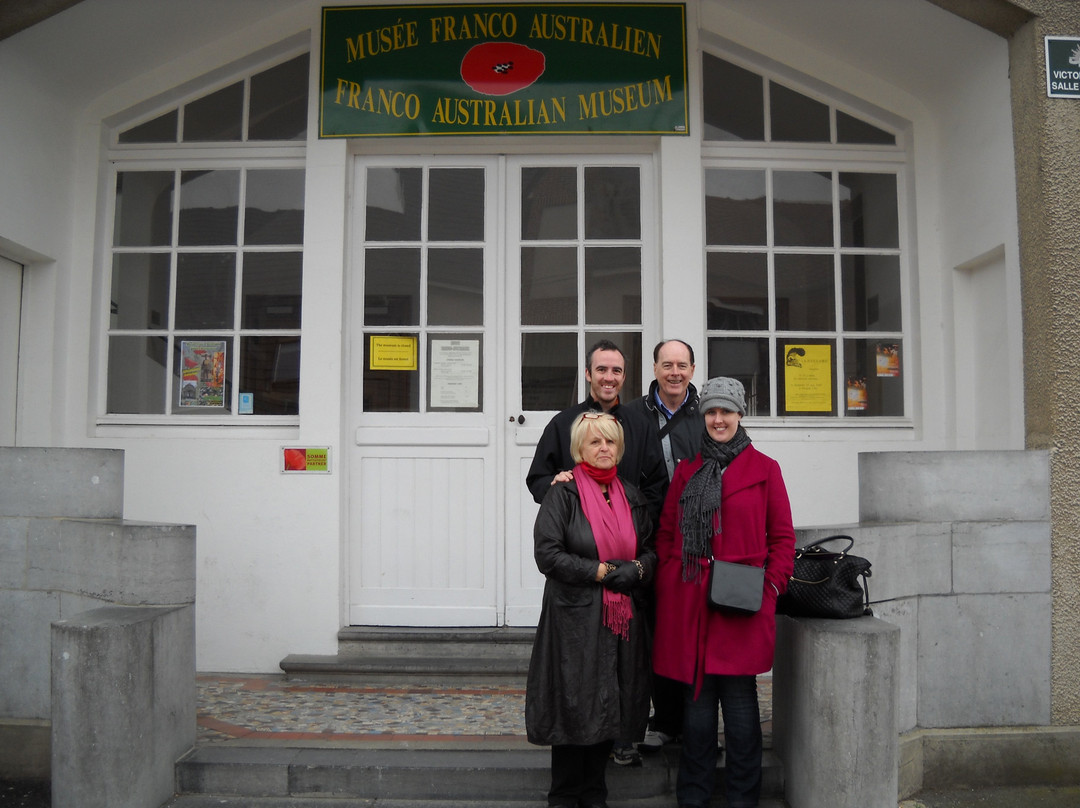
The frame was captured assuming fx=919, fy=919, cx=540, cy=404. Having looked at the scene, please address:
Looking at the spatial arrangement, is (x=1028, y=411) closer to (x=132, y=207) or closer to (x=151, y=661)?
(x=151, y=661)

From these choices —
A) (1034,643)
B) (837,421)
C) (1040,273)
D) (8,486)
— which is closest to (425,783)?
(8,486)

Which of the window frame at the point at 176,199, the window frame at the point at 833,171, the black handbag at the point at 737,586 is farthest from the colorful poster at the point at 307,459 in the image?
the black handbag at the point at 737,586

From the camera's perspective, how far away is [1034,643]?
418 centimetres

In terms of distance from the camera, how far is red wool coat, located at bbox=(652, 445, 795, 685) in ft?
11.1

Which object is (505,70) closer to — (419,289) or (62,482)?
(419,289)

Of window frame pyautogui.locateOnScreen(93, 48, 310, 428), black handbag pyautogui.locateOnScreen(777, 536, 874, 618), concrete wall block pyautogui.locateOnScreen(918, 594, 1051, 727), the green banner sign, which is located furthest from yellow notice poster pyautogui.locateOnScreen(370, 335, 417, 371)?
concrete wall block pyautogui.locateOnScreen(918, 594, 1051, 727)

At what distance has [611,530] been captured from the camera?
3.48 meters

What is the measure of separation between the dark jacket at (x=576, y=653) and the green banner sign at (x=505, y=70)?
294 cm

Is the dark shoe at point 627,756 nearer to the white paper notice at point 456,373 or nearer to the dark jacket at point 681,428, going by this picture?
the dark jacket at point 681,428

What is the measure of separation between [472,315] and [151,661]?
2.77 meters

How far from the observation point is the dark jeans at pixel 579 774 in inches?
139

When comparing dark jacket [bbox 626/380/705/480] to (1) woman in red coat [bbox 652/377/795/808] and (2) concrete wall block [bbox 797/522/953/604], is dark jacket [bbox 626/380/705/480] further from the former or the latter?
(2) concrete wall block [bbox 797/522/953/604]

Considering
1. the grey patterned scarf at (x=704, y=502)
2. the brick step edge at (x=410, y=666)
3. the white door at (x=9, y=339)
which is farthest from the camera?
the white door at (x=9, y=339)

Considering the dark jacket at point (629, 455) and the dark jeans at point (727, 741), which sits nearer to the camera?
the dark jeans at point (727, 741)
